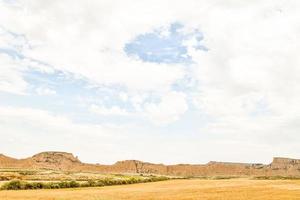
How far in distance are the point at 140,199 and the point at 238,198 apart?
27.5ft

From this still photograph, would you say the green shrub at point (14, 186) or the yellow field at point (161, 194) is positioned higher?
the green shrub at point (14, 186)

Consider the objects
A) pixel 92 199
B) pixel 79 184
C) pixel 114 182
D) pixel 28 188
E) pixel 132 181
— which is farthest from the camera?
pixel 132 181

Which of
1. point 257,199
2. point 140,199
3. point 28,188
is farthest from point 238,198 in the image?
point 28,188

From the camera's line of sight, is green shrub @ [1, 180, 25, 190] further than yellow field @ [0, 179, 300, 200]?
Yes

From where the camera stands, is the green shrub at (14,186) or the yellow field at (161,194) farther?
the green shrub at (14,186)

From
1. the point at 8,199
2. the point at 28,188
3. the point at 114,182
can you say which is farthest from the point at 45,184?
the point at 8,199

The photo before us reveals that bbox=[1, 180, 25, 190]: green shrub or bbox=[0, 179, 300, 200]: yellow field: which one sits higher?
bbox=[1, 180, 25, 190]: green shrub

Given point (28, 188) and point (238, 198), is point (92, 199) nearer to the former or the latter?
point (238, 198)

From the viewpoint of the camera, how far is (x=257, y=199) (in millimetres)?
41281

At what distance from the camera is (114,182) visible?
8050cm

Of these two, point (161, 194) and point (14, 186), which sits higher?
point (14, 186)

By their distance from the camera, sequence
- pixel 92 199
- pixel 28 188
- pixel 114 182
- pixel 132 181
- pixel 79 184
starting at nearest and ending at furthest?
pixel 92 199 < pixel 28 188 < pixel 79 184 < pixel 114 182 < pixel 132 181

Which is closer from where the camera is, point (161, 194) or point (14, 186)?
point (161, 194)

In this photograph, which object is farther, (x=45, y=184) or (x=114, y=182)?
(x=114, y=182)
